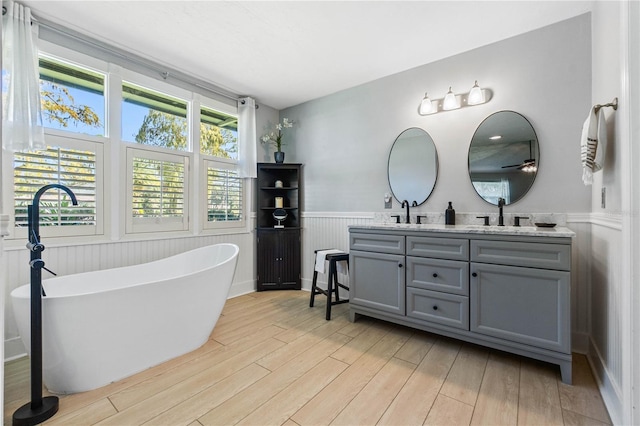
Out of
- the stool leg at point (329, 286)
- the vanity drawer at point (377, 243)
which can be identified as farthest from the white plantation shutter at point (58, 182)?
the vanity drawer at point (377, 243)

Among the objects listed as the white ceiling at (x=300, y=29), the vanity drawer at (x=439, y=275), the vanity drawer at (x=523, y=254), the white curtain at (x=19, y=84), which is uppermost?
the white ceiling at (x=300, y=29)

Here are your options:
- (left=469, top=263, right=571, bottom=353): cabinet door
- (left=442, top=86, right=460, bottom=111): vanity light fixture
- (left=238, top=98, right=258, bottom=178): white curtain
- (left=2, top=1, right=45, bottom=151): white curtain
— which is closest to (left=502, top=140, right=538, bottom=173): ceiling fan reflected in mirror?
(left=442, top=86, right=460, bottom=111): vanity light fixture

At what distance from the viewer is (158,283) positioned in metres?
1.98

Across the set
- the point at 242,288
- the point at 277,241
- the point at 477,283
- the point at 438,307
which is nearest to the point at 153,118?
the point at 277,241

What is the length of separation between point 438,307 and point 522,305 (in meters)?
0.56

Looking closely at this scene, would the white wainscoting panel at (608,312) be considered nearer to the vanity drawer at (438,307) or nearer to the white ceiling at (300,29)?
the vanity drawer at (438,307)

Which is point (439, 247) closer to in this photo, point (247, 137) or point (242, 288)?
point (242, 288)

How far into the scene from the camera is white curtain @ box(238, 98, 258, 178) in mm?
3742

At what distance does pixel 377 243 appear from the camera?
2643 millimetres

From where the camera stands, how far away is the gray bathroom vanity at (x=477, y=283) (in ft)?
6.09

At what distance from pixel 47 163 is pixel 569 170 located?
4.16m

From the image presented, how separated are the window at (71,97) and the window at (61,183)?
150mm

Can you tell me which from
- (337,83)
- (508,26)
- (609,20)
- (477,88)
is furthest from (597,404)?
(337,83)

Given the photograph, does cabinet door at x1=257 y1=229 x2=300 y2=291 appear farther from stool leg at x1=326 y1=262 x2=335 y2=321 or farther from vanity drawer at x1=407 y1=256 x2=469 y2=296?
vanity drawer at x1=407 y1=256 x2=469 y2=296
